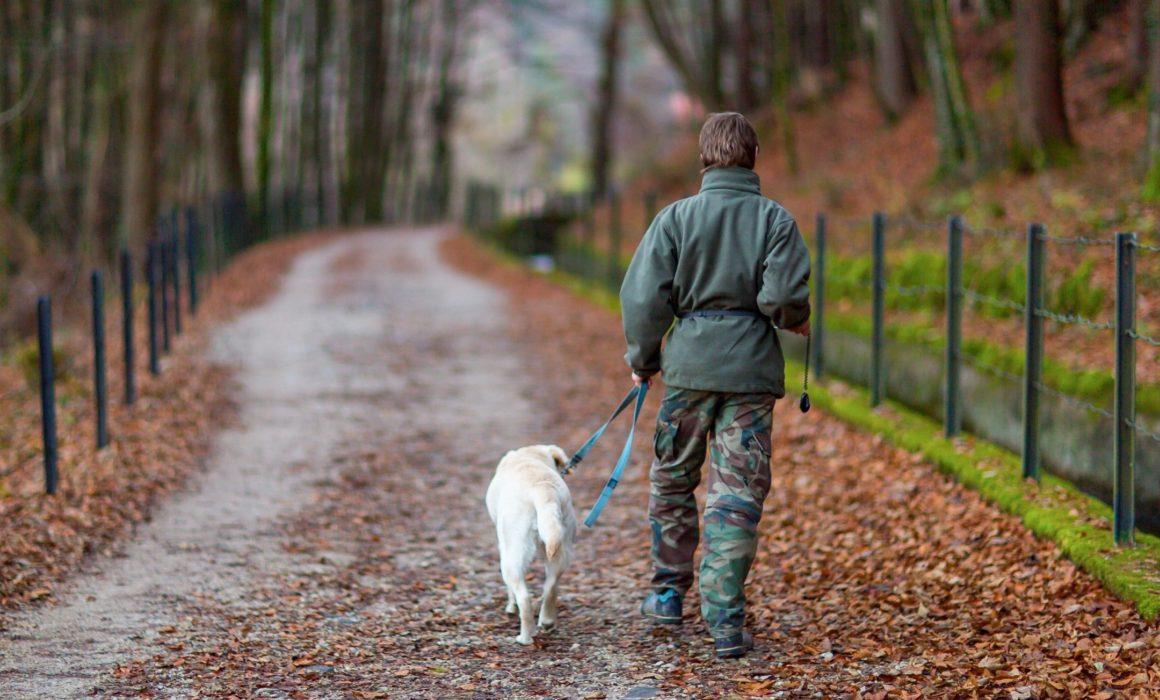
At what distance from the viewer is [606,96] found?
32.2 meters

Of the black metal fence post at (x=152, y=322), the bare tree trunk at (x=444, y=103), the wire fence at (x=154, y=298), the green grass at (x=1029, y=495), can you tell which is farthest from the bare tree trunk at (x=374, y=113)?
the green grass at (x=1029, y=495)

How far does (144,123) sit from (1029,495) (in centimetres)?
1639

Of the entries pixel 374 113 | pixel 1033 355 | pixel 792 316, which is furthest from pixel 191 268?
pixel 374 113

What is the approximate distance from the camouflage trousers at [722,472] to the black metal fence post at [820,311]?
19.0 feet

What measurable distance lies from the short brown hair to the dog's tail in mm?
1502

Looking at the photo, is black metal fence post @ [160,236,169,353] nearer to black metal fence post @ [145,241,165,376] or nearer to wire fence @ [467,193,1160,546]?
black metal fence post @ [145,241,165,376]

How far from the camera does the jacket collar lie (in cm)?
519

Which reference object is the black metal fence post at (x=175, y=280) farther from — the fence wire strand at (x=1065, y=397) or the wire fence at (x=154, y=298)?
the fence wire strand at (x=1065, y=397)

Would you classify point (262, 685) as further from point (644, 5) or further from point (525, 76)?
point (525, 76)

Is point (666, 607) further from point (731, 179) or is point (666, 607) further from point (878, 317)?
point (878, 317)

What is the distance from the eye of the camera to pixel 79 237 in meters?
23.3

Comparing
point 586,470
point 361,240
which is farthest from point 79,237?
point 586,470

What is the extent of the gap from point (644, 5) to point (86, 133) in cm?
1212

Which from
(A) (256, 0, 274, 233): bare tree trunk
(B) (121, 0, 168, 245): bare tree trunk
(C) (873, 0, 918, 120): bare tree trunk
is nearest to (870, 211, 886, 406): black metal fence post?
(C) (873, 0, 918, 120): bare tree trunk
